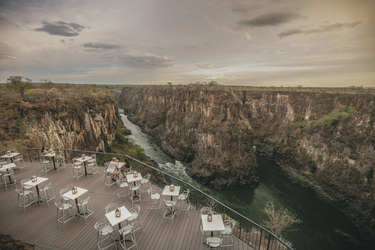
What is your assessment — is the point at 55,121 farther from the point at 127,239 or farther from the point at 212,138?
the point at 212,138

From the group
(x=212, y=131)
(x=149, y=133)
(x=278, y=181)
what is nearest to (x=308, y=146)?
(x=278, y=181)

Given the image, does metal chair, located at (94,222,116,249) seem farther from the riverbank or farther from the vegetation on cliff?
the riverbank

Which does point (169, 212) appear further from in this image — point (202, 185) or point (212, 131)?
point (212, 131)

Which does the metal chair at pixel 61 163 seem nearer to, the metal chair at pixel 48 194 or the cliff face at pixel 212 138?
the metal chair at pixel 48 194

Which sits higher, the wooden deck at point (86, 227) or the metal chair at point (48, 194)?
the metal chair at point (48, 194)

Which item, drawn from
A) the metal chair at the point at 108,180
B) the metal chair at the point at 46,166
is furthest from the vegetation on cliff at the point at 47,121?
the metal chair at the point at 108,180

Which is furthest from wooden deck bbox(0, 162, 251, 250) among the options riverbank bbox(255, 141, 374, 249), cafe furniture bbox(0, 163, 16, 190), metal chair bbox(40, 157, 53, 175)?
riverbank bbox(255, 141, 374, 249)
